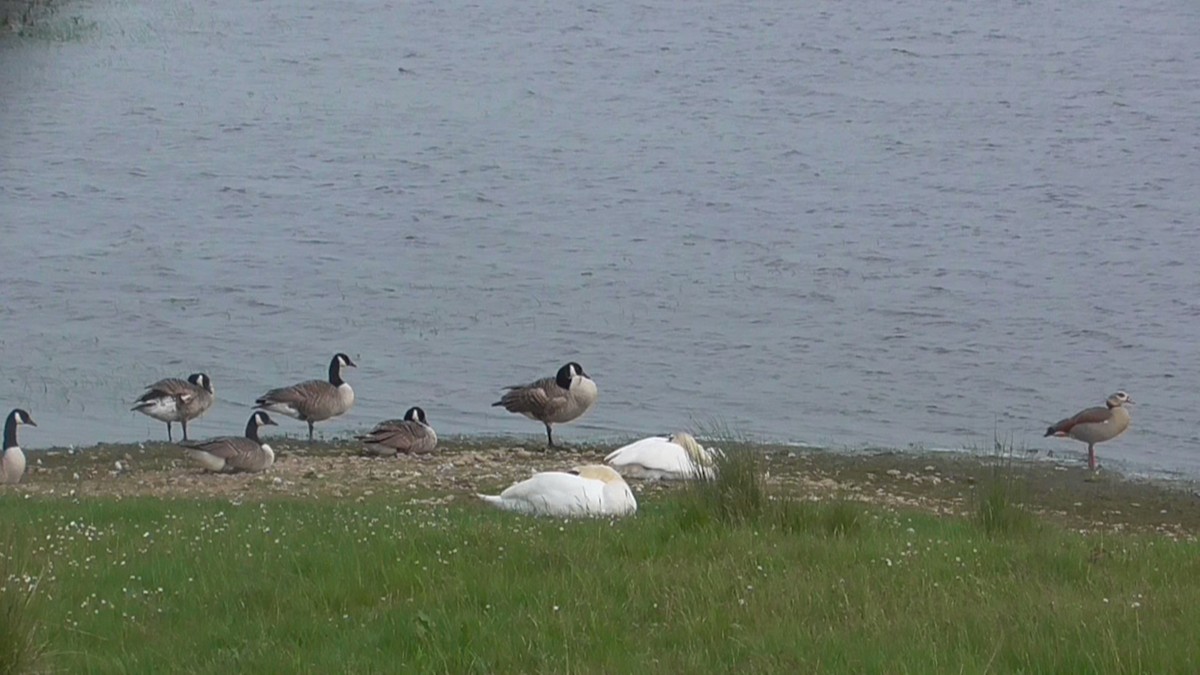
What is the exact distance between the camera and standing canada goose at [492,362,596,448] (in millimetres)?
19234

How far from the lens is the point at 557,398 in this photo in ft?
63.1

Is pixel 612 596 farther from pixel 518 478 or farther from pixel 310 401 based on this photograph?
pixel 310 401

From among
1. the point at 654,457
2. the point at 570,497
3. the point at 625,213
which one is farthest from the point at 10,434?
the point at 625,213

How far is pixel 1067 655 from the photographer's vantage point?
678cm

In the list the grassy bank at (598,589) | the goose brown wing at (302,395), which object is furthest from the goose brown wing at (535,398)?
the grassy bank at (598,589)

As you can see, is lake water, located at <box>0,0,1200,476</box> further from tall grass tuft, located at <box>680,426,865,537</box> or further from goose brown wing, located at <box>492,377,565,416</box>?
tall grass tuft, located at <box>680,426,865,537</box>

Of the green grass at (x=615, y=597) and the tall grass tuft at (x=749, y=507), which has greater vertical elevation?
the tall grass tuft at (x=749, y=507)

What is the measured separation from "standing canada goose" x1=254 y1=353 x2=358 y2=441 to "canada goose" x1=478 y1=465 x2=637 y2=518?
800 cm

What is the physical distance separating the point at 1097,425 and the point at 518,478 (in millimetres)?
6862

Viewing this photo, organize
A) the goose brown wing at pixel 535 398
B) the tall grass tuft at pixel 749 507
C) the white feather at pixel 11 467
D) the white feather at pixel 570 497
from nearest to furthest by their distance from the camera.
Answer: the tall grass tuft at pixel 749 507 → the white feather at pixel 570 497 → the white feather at pixel 11 467 → the goose brown wing at pixel 535 398

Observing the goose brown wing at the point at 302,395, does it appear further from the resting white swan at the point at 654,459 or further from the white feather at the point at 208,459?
the resting white swan at the point at 654,459

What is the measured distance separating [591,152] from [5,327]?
54.3ft

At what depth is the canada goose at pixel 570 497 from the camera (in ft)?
37.1

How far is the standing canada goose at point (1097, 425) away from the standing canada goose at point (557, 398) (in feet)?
17.1
